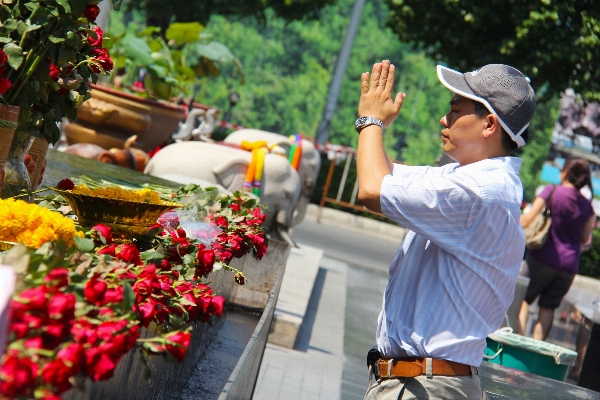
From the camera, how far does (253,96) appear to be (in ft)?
197

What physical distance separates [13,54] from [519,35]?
11323 millimetres

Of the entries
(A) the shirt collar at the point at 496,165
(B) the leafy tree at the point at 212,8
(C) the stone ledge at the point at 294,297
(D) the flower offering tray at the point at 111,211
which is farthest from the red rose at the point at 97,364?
(B) the leafy tree at the point at 212,8

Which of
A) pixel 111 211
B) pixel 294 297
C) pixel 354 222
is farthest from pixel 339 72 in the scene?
pixel 111 211

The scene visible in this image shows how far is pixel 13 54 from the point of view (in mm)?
2707

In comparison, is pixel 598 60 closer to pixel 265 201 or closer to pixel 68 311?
pixel 265 201

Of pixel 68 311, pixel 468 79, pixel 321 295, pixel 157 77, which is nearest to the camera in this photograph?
pixel 68 311

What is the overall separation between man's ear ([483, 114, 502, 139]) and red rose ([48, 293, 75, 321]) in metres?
1.56

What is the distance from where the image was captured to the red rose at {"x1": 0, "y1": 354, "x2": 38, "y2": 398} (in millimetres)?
1385

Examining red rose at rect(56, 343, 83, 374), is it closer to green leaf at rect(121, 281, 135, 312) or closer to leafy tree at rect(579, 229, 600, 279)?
green leaf at rect(121, 281, 135, 312)

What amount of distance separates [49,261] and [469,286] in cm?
139

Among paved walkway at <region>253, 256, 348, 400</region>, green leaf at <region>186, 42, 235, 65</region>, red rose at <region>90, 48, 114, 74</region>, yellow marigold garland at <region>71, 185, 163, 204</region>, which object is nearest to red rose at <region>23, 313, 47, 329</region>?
yellow marigold garland at <region>71, 185, 163, 204</region>

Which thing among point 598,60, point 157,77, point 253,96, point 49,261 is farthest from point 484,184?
point 253,96

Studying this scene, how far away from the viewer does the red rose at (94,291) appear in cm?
168

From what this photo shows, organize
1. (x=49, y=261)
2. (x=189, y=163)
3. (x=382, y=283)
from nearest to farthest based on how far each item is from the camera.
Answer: (x=49, y=261)
(x=189, y=163)
(x=382, y=283)
